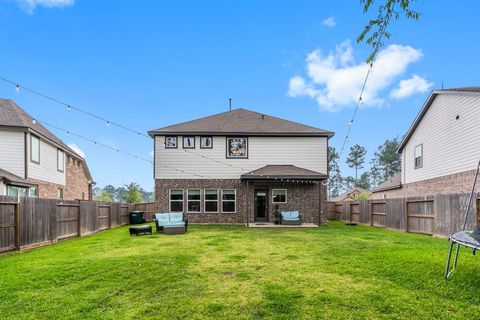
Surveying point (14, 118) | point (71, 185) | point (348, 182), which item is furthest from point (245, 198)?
point (348, 182)

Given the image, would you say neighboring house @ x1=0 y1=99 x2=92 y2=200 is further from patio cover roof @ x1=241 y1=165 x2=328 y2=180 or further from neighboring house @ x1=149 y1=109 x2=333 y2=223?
patio cover roof @ x1=241 y1=165 x2=328 y2=180

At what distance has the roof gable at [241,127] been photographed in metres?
18.5

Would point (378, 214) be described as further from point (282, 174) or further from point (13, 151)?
point (13, 151)

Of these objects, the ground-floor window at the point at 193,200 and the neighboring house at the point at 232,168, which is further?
the ground-floor window at the point at 193,200

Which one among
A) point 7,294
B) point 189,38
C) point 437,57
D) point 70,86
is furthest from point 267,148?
point 7,294

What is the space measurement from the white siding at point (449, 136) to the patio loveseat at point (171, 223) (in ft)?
39.0

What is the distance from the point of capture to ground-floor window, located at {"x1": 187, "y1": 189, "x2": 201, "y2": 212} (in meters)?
18.5

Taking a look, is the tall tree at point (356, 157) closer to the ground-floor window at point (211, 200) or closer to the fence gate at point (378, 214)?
the fence gate at point (378, 214)

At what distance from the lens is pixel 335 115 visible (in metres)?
21.5

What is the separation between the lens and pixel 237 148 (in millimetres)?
18766

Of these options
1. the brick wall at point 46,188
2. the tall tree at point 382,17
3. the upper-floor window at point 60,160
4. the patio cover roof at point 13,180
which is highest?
the tall tree at point 382,17

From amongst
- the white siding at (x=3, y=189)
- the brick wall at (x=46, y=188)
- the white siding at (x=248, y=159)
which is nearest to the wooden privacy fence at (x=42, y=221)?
the white siding at (x=3, y=189)

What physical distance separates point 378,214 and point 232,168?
830 cm

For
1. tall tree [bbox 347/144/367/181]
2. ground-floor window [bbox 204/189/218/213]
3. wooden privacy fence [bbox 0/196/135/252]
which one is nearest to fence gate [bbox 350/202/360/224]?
ground-floor window [bbox 204/189/218/213]
